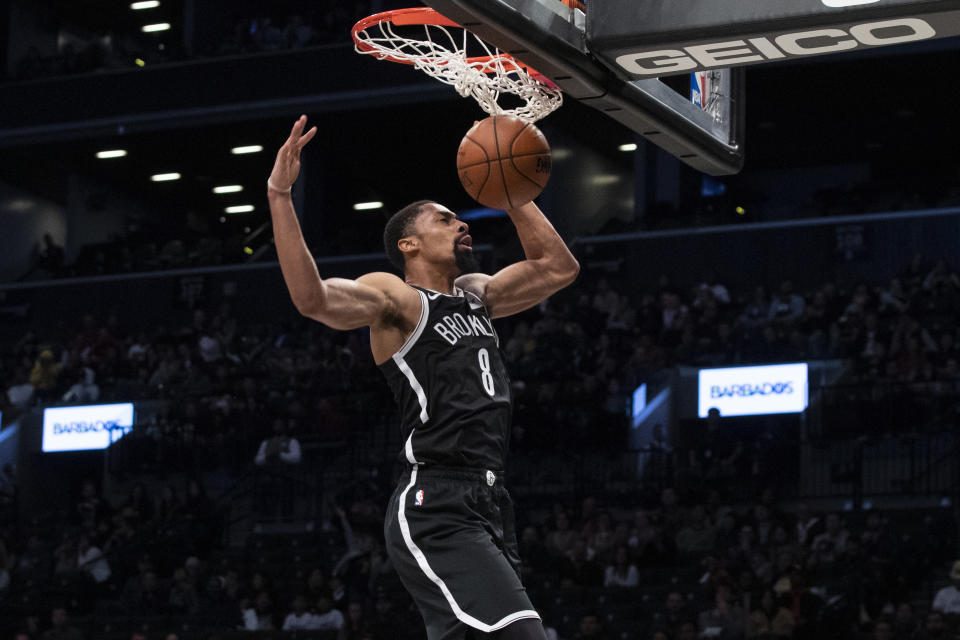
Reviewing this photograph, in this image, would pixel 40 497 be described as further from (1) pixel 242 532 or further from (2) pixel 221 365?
(1) pixel 242 532

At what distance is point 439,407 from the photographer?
16.5 ft

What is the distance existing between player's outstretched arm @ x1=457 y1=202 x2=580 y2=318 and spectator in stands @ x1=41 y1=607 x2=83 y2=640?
473 inches

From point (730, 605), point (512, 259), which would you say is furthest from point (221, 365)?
point (730, 605)

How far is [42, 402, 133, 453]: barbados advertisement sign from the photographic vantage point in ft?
75.2

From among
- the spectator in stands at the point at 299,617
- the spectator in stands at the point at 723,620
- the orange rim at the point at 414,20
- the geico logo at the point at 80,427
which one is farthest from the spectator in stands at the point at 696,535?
the geico logo at the point at 80,427

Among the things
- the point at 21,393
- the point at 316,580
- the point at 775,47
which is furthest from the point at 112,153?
the point at 775,47

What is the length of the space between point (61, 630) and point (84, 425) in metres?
7.42

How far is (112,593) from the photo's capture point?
18062mm

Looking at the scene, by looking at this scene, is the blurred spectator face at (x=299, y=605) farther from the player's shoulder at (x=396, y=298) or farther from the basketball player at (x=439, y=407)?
the player's shoulder at (x=396, y=298)

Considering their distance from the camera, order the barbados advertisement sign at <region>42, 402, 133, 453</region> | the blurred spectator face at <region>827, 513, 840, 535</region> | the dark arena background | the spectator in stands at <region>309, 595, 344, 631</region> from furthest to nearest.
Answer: the barbados advertisement sign at <region>42, 402, 133, 453</region> < the spectator in stands at <region>309, 595, 344, 631</region> < the blurred spectator face at <region>827, 513, 840, 535</region> < the dark arena background

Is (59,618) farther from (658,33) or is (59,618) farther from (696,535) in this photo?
(658,33)

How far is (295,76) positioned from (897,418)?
562 inches

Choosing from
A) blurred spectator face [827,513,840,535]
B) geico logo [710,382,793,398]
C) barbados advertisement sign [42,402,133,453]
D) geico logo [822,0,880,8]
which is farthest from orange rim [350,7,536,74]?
barbados advertisement sign [42,402,133,453]

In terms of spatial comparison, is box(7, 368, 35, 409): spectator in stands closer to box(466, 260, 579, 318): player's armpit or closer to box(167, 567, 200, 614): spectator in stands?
box(167, 567, 200, 614): spectator in stands
